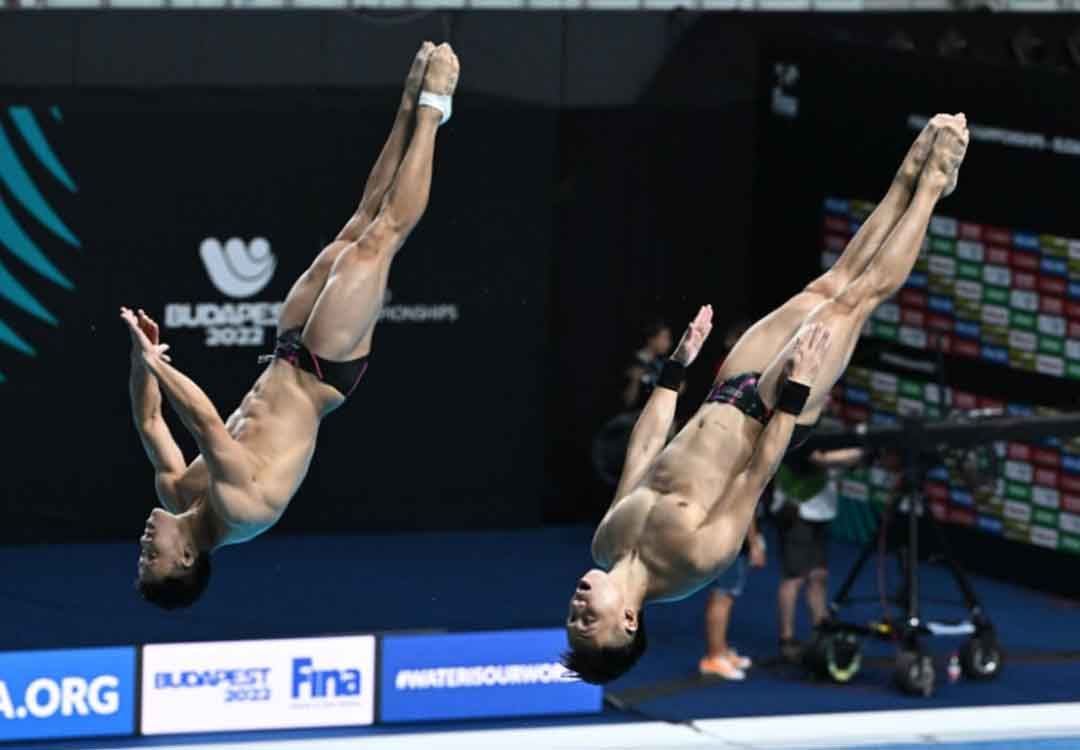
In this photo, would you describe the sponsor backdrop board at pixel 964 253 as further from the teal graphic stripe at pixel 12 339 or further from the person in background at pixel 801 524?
the teal graphic stripe at pixel 12 339

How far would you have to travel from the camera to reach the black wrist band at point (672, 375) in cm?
1203

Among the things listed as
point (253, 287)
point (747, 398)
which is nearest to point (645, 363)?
point (253, 287)

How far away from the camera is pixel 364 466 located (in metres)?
19.7

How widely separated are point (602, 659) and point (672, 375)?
1.39m

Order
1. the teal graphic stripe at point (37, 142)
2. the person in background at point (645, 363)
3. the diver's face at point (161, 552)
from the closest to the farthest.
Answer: the diver's face at point (161, 552) < the person in background at point (645, 363) < the teal graphic stripe at point (37, 142)

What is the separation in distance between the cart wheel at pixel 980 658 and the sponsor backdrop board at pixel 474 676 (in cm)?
243

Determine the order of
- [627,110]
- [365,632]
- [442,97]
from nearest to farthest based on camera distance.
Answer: [442,97]
[365,632]
[627,110]

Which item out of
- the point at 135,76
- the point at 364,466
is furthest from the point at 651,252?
the point at 135,76

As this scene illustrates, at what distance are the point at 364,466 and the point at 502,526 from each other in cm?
119

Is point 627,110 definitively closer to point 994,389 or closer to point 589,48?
point 589,48

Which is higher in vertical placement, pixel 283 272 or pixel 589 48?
pixel 589 48

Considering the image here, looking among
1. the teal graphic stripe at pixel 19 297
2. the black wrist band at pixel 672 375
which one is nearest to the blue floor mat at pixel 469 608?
the teal graphic stripe at pixel 19 297

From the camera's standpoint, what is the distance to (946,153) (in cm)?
1188

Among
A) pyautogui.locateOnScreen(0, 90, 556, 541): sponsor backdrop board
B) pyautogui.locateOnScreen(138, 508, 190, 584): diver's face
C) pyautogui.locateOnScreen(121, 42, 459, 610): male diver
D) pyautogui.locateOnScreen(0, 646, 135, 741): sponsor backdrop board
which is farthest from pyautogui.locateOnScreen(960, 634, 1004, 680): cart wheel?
pyautogui.locateOnScreen(138, 508, 190, 584): diver's face
